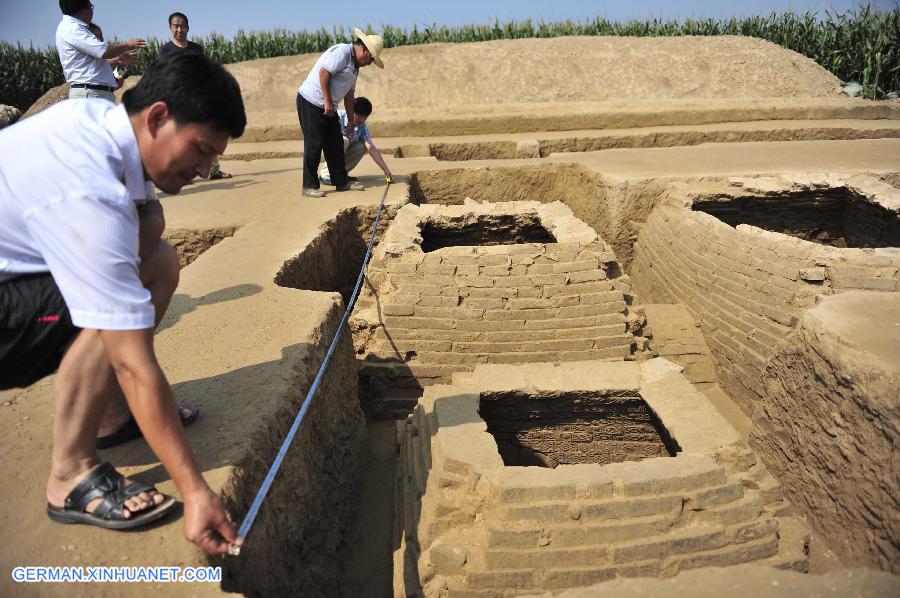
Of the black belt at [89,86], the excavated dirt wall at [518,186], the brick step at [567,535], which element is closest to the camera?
the brick step at [567,535]

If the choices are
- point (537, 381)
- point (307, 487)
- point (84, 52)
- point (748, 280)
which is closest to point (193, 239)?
point (84, 52)

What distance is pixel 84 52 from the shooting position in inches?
192

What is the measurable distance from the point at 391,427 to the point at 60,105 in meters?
3.14

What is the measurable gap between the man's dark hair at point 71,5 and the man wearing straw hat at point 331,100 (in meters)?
1.74

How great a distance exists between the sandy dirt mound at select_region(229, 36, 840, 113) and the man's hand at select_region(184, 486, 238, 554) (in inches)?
427

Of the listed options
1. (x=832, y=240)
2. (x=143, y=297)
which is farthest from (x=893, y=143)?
(x=143, y=297)

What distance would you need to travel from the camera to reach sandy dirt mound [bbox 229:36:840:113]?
39.2 ft

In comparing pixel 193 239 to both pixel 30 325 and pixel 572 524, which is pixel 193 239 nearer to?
pixel 30 325

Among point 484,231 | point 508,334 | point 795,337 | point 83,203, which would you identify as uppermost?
point 83,203

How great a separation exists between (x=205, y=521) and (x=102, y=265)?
66 cm

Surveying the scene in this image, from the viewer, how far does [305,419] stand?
9.35 ft

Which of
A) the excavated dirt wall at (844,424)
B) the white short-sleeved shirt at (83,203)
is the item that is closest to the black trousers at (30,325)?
the white short-sleeved shirt at (83,203)

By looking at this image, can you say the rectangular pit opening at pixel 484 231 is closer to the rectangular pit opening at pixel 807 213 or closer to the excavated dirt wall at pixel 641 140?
the rectangular pit opening at pixel 807 213

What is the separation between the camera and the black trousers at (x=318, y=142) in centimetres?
576
